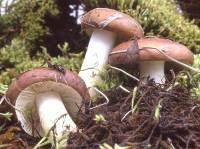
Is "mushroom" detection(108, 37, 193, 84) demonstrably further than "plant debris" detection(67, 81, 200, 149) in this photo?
Yes

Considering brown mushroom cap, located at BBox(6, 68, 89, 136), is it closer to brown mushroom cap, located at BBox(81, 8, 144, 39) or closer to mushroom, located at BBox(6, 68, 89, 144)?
mushroom, located at BBox(6, 68, 89, 144)

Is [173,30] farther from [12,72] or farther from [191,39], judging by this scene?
[12,72]

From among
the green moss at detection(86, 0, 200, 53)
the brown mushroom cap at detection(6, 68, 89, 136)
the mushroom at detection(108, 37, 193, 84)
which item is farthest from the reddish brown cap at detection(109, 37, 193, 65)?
the green moss at detection(86, 0, 200, 53)

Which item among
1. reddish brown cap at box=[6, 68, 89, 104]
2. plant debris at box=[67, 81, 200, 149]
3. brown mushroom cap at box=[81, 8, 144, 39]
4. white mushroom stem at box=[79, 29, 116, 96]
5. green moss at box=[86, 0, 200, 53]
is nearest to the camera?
plant debris at box=[67, 81, 200, 149]

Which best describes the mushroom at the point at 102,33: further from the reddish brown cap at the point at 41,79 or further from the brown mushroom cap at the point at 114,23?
the reddish brown cap at the point at 41,79

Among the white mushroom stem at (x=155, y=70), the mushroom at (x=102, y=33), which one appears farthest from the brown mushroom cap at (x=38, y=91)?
the white mushroom stem at (x=155, y=70)

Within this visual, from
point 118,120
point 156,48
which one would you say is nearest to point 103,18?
point 156,48

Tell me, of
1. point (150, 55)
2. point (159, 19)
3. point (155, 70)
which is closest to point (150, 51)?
point (150, 55)

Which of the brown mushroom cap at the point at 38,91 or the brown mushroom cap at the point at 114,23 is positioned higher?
the brown mushroom cap at the point at 114,23
